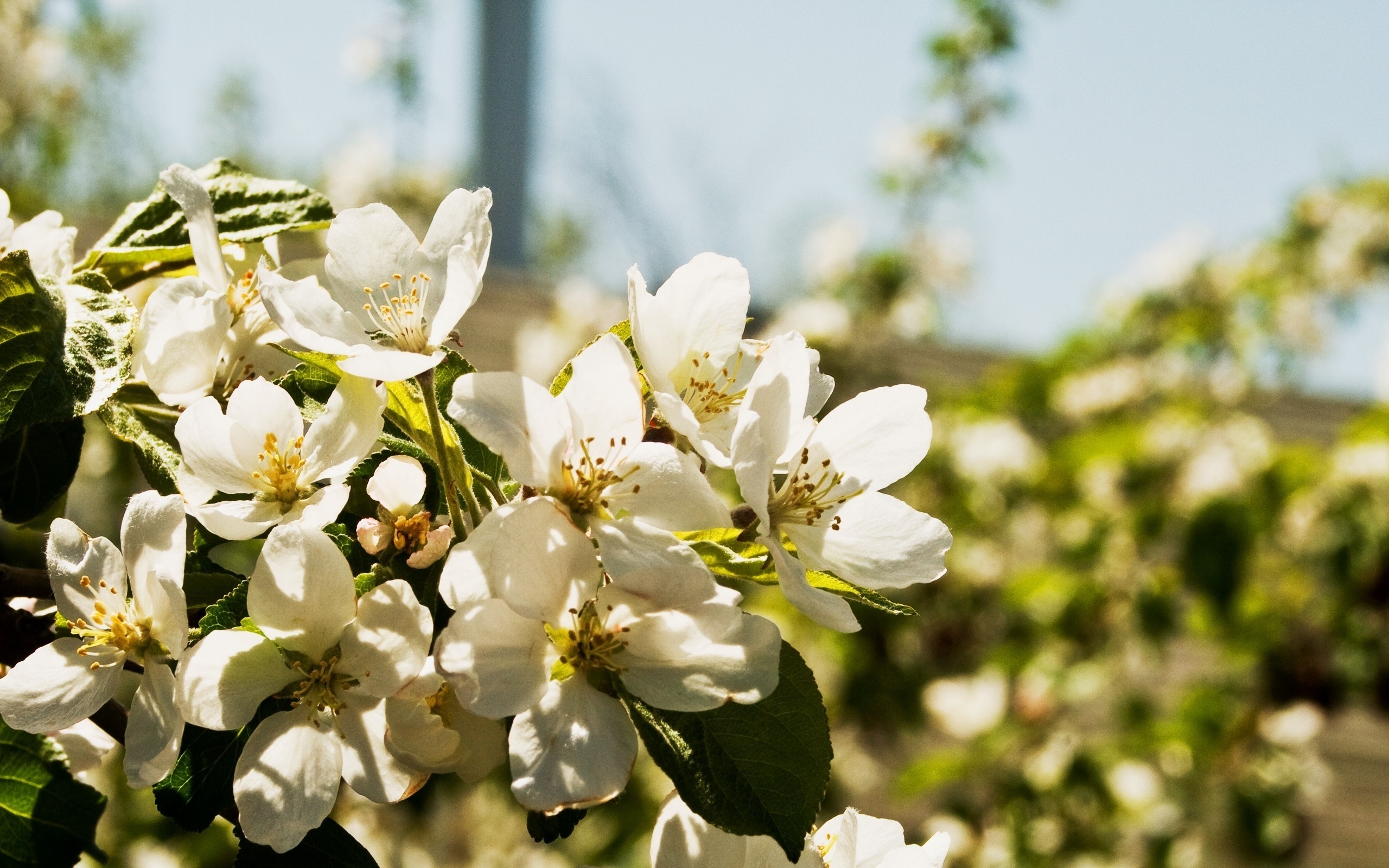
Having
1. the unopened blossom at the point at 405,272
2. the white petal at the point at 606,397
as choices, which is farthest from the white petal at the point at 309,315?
the white petal at the point at 606,397

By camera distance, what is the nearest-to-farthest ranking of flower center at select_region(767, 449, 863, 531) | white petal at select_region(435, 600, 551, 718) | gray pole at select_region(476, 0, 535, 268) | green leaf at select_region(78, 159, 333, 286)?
white petal at select_region(435, 600, 551, 718)
flower center at select_region(767, 449, 863, 531)
green leaf at select_region(78, 159, 333, 286)
gray pole at select_region(476, 0, 535, 268)

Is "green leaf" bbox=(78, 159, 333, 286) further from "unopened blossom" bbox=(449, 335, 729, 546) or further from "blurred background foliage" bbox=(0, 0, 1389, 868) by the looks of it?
"blurred background foliage" bbox=(0, 0, 1389, 868)

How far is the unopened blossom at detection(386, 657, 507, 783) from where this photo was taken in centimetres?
51

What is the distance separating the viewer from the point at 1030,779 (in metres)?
2.58

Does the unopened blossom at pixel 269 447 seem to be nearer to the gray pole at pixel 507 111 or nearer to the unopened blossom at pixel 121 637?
the unopened blossom at pixel 121 637

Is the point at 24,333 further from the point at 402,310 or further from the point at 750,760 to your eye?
the point at 750,760

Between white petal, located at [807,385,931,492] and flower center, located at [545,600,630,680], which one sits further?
white petal, located at [807,385,931,492]

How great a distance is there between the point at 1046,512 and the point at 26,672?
2739mm

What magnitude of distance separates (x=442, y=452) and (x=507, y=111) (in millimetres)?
5230

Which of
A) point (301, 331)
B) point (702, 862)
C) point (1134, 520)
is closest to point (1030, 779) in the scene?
point (1134, 520)

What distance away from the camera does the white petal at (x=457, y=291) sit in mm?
546

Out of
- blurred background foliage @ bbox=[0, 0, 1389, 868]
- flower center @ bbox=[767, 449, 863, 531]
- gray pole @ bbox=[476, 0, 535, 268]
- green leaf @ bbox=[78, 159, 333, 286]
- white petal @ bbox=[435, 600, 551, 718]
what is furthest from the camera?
gray pole @ bbox=[476, 0, 535, 268]

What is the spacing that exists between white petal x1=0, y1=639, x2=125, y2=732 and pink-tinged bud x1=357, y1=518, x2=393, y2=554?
135 mm

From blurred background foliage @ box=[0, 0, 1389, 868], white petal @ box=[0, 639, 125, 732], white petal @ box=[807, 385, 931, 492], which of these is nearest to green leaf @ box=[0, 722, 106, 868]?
white petal @ box=[0, 639, 125, 732]
